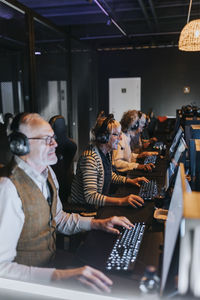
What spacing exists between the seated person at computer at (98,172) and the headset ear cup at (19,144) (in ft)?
2.74

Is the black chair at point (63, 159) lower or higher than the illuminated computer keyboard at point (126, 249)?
higher

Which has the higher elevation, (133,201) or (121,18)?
(121,18)

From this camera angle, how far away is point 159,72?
788cm

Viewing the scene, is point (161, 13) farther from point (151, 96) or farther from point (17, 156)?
point (17, 156)

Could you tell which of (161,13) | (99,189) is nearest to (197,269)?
(99,189)

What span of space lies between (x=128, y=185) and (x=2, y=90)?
3.47 meters

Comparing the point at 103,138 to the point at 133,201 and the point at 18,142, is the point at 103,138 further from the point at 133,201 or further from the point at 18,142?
the point at 18,142

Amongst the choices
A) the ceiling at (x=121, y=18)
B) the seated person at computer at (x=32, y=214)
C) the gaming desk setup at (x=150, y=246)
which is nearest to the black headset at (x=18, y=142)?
the seated person at computer at (x=32, y=214)

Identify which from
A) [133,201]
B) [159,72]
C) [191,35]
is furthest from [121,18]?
[133,201]

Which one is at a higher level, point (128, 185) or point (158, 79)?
point (158, 79)

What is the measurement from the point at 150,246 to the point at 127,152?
91.7 inches

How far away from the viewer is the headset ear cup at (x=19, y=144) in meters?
1.35

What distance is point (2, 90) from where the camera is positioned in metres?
5.09

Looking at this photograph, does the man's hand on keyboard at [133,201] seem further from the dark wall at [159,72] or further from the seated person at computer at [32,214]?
the dark wall at [159,72]
